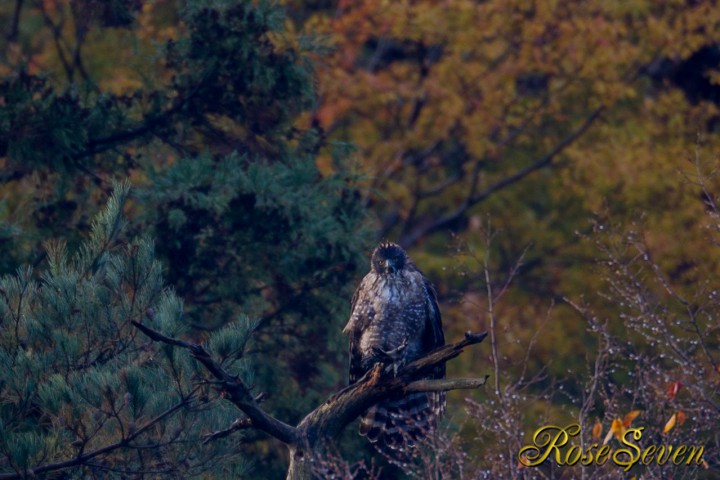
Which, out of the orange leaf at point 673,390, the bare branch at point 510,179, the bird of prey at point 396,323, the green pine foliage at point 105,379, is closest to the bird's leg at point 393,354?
the bird of prey at point 396,323

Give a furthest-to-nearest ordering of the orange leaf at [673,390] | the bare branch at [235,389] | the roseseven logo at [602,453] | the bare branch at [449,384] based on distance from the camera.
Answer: the orange leaf at [673,390]
the roseseven logo at [602,453]
the bare branch at [449,384]
the bare branch at [235,389]

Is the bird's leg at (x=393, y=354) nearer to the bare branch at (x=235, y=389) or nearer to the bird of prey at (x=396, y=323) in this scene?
the bird of prey at (x=396, y=323)

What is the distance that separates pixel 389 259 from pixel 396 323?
1.44 feet

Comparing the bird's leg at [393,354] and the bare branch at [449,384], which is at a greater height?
the bare branch at [449,384]

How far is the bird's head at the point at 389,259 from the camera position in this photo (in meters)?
7.06

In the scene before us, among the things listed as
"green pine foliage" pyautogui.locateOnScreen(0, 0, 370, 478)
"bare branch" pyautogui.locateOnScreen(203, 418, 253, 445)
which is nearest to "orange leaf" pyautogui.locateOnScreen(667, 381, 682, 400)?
"bare branch" pyautogui.locateOnScreen(203, 418, 253, 445)

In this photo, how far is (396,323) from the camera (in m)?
7.14

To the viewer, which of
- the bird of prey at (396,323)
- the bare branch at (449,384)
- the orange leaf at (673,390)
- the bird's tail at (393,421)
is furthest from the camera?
the bird of prey at (396,323)

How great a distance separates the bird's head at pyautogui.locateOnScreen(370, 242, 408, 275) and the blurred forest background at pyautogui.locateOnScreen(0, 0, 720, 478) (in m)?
0.46

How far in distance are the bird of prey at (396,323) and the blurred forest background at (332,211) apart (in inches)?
15.2

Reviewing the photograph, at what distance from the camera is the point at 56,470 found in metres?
5.09

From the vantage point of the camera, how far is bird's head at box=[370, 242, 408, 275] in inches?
278

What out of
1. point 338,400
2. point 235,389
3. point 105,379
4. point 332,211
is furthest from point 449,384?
point 332,211

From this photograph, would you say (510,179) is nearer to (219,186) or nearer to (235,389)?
(219,186)
